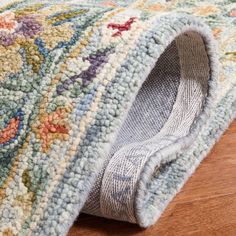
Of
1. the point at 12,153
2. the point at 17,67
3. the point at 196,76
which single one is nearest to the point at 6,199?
the point at 12,153

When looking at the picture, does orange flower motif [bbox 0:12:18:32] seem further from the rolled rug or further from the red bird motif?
the red bird motif

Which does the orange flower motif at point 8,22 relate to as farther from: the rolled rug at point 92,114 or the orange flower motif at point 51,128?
the orange flower motif at point 51,128

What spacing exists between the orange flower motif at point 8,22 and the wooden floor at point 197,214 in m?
0.27

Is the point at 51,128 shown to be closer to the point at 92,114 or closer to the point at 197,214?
the point at 92,114

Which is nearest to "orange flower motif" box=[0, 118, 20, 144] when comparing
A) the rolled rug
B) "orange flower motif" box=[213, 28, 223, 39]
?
the rolled rug

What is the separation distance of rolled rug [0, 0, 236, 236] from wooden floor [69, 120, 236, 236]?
0.6 inches

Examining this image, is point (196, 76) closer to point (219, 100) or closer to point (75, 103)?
point (219, 100)

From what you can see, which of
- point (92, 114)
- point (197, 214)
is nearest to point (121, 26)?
point (92, 114)

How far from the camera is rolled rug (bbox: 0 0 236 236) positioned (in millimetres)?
650

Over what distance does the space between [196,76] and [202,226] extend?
0.75ft

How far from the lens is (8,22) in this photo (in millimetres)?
772

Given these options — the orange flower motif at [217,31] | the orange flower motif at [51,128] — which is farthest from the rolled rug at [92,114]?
the orange flower motif at [217,31]

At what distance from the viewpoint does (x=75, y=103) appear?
670 mm

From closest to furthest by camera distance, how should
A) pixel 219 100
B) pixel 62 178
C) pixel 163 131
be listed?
pixel 62 178
pixel 163 131
pixel 219 100
